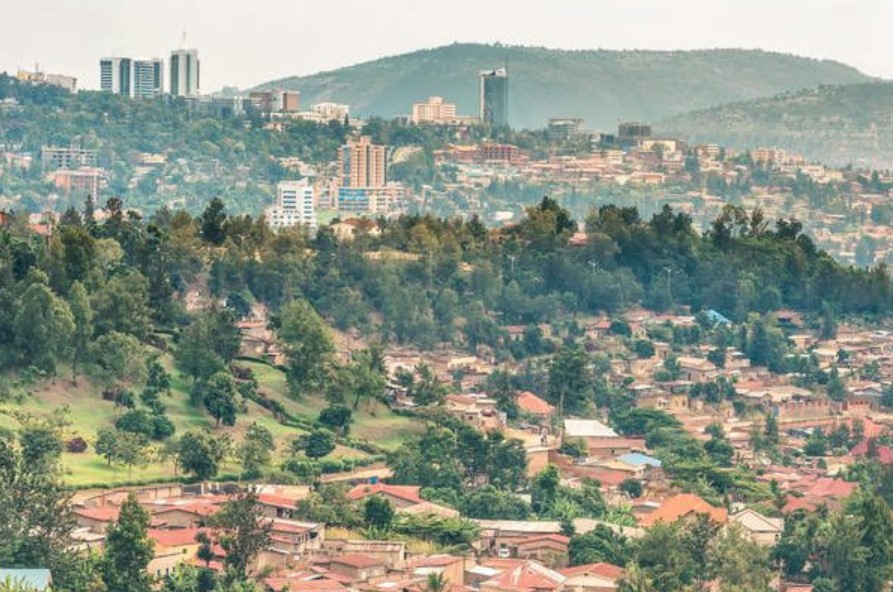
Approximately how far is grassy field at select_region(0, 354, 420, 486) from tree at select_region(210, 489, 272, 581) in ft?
14.6

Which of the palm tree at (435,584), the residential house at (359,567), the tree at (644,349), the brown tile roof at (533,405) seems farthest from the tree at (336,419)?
the palm tree at (435,584)

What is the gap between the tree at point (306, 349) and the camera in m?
51.0

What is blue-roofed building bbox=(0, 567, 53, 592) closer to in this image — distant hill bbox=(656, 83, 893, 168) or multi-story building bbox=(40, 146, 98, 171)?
multi-story building bbox=(40, 146, 98, 171)

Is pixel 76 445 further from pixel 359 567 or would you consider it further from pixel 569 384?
pixel 569 384

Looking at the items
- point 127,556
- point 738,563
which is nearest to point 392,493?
point 738,563

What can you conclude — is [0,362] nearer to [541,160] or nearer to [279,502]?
[279,502]

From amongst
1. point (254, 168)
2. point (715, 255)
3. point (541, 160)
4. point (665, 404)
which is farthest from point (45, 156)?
point (665, 404)

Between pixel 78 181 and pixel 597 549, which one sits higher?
pixel 78 181

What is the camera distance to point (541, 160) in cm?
11438

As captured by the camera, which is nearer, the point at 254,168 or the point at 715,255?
the point at 715,255

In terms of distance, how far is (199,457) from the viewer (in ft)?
144

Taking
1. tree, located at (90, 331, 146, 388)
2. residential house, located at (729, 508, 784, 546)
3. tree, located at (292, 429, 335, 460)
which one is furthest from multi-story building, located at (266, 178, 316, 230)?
residential house, located at (729, 508, 784, 546)

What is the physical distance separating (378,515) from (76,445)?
17.5 feet

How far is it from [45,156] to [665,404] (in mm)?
56320
